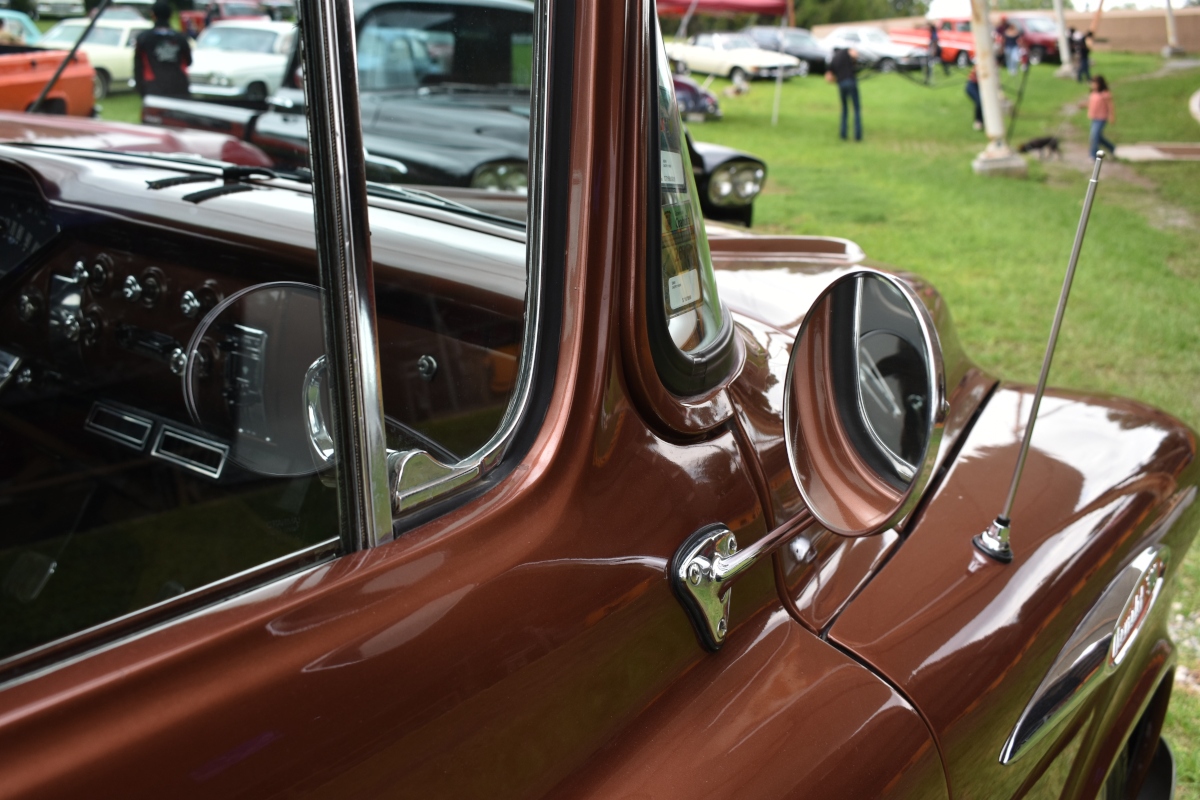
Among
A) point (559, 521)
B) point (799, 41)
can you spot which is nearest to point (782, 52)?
point (799, 41)

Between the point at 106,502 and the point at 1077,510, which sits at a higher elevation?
the point at 1077,510

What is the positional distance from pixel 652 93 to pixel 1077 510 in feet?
3.24

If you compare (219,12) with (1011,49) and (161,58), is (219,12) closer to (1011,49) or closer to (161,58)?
(161,58)

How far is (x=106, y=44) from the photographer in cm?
224

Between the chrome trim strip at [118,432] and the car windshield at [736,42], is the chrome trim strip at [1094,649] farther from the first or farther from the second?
the car windshield at [736,42]

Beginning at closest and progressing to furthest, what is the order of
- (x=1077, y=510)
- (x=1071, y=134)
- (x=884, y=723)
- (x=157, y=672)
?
(x=157, y=672)
(x=884, y=723)
(x=1077, y=510)
(x=1071, y=134)

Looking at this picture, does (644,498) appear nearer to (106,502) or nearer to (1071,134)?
(106,502)

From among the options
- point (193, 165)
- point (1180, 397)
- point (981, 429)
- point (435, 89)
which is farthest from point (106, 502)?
point (1180, 397)

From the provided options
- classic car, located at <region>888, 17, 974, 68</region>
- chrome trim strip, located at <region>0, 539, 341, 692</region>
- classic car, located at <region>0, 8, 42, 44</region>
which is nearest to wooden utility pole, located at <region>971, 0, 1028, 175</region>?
classic car, located at <region>0, 8, 42, 44</region>

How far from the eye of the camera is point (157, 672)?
0.69 metres

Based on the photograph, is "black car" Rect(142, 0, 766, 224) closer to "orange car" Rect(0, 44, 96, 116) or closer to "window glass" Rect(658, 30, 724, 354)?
"orange car" Rect(0, 44, 96, 116)

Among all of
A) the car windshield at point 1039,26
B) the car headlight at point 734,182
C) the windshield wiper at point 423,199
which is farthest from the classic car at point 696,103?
the car windshield at point 1039,26

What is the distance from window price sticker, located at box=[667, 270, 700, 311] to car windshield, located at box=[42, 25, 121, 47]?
1.63 meters

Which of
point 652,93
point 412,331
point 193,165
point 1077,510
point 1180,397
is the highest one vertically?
point 652,93
